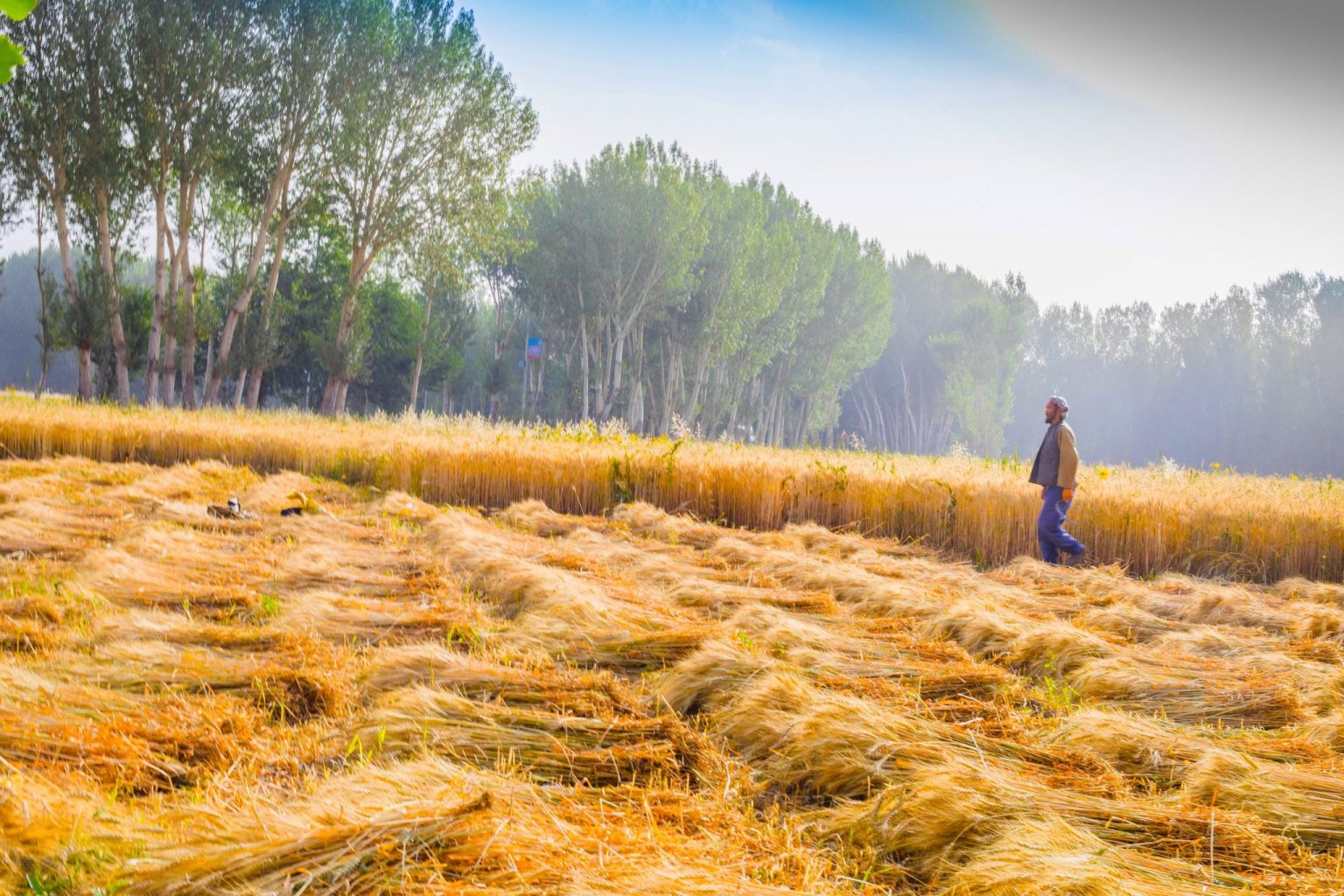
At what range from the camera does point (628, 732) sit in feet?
9.34

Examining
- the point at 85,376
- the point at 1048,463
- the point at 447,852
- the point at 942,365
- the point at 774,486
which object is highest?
the point at 942,365

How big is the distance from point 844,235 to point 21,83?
35.6 m

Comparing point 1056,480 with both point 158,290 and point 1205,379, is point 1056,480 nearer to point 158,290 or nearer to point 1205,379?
point 158,290

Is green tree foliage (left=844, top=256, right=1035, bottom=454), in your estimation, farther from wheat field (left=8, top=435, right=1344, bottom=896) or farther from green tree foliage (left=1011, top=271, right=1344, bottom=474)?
wheat field (left=8, top=435, right=1344, bottom=896)

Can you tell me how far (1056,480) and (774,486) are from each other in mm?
3165

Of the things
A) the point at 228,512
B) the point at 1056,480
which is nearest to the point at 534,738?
the point at 228,512

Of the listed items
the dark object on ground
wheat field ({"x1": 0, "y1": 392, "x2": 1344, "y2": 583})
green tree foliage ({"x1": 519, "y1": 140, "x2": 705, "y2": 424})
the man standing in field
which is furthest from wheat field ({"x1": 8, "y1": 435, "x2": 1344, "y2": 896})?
green tree foliage ({"x1": 519, "y1": 140, "x2": 705, "y2": 424})

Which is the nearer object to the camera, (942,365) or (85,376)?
(85,376)

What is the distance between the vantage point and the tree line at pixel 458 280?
67.1 ft

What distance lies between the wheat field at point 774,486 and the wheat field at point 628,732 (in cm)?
300

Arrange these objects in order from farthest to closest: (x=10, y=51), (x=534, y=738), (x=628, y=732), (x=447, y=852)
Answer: (x=628, y=732)
(x=534, y=738)
(x=447, y=852)
(x=10, y=51)

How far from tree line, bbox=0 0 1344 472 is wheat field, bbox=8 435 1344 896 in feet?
30.1

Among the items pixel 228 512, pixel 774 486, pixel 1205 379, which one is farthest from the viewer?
pixel 1205 379

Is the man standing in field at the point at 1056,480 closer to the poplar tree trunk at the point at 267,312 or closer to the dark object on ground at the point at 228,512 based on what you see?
the dark object on ground at the point at 228,512
